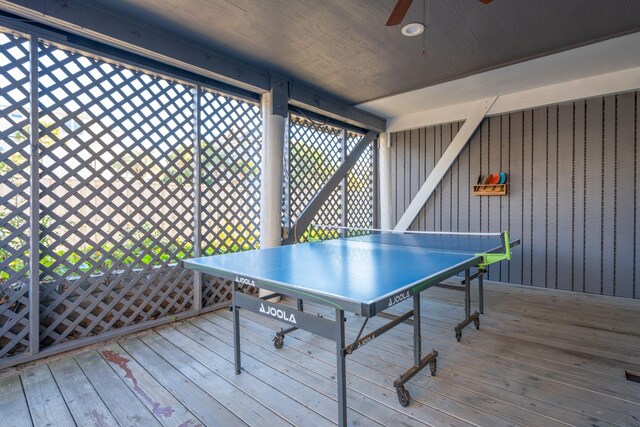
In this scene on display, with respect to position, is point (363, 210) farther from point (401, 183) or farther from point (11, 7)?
point (11, 7)

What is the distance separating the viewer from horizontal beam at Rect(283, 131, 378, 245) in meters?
4.08

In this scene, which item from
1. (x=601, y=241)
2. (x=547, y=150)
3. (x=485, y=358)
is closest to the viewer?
(x=485, y=358)

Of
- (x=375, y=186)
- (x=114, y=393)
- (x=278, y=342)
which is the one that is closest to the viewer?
(x=114, y=393)

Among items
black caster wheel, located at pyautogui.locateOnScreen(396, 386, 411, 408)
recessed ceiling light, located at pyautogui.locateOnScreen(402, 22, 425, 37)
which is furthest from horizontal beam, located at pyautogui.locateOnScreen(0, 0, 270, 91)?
black caster wheel, located at pyautogui.locateOnScreen(396, 386, 411, 408)

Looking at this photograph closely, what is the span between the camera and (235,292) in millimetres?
2168

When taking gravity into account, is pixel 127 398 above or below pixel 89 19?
below

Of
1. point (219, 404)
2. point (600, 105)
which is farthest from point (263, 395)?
point (600, 105)

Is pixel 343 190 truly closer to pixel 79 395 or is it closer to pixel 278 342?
pixel 278 342

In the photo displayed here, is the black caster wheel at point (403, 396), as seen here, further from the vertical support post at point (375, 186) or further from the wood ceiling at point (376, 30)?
the vertical support post at point (375, 186)

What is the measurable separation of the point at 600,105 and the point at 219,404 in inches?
197

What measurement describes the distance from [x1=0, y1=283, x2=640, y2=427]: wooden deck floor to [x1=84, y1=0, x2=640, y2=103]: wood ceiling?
8.55 ft

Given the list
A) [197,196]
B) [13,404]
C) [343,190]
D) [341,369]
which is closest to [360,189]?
[343,190]

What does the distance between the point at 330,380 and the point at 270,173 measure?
2.29 metres

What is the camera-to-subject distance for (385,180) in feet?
18.3
